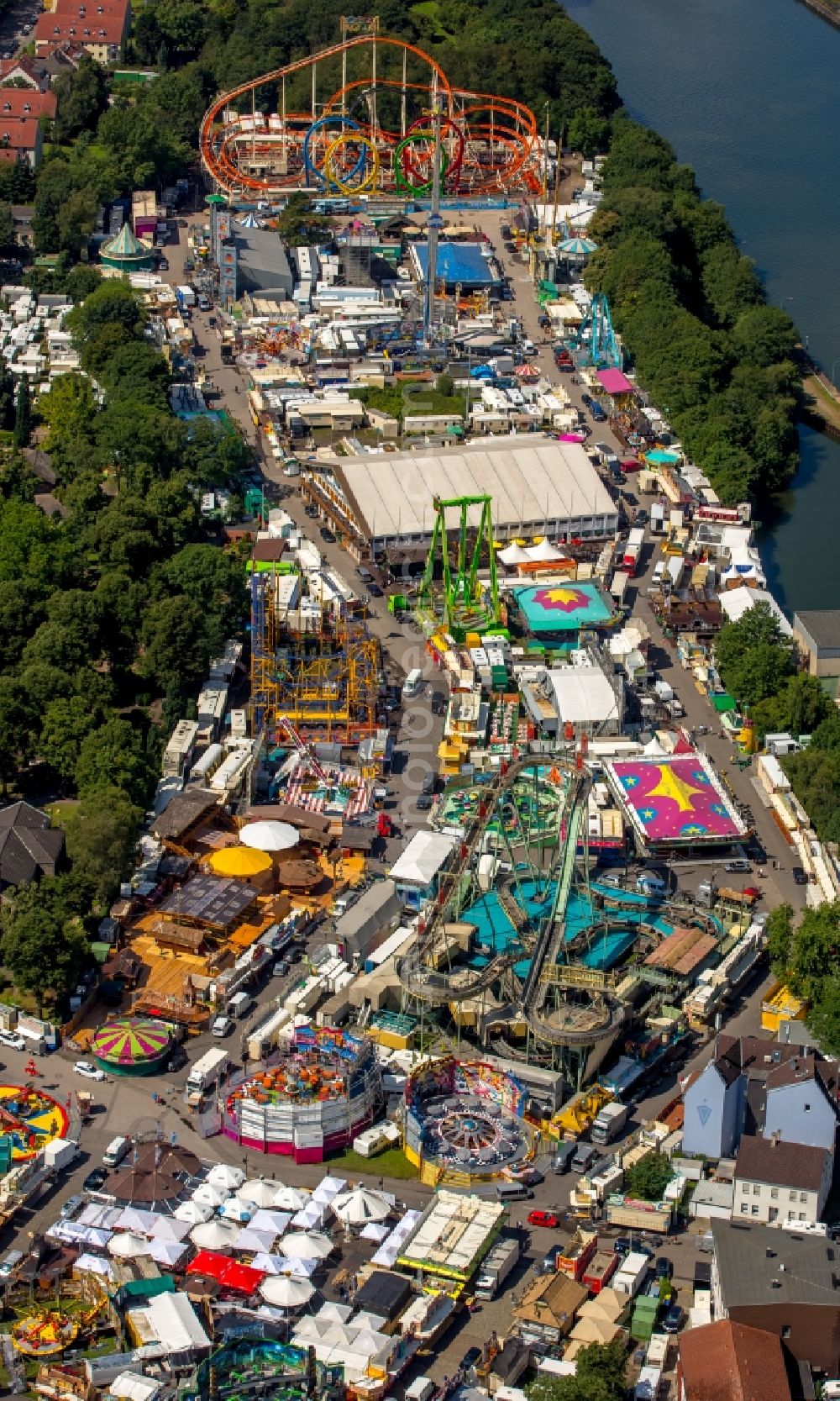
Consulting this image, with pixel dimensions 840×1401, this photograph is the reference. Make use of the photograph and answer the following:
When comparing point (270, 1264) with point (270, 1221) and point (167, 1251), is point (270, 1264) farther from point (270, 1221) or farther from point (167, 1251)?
point (167, 1251)

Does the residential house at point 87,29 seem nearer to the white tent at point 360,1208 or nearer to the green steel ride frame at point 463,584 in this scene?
the green steel ride frame at point 463,584

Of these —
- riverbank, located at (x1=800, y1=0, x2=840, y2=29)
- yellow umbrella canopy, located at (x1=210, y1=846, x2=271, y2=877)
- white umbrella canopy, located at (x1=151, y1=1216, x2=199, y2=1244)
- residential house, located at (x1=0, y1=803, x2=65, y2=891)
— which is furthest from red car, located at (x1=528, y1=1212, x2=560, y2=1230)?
riverbank, located at (x1=800, y1=0, x2=840, y2=29)

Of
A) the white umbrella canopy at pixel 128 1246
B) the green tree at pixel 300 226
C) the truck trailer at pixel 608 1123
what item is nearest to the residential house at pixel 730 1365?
the truck trailer at pixel 608 1123

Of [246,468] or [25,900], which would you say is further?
[246,468]

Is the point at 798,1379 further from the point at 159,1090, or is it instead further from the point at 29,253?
the point at 29,253

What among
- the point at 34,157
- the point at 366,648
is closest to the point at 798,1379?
the point at 366,648

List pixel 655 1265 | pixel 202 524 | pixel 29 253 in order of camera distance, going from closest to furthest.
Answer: pixel 655 1265, pixel 202 524, pixel 29 253

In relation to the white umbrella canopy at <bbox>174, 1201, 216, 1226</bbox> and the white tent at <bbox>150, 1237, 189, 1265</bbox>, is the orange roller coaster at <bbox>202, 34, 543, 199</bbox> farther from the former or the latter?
the white tent at <bbox>150, 1237, 189, 1265</bbox>

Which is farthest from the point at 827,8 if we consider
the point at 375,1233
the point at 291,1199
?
the point at 375,1233
